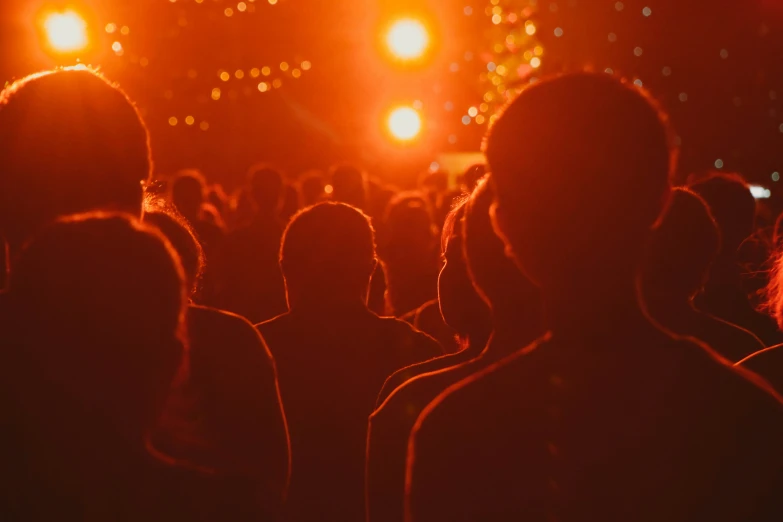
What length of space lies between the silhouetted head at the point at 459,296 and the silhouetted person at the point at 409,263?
2.72 m

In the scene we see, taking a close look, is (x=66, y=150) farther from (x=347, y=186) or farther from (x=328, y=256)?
(x=347, y=186)

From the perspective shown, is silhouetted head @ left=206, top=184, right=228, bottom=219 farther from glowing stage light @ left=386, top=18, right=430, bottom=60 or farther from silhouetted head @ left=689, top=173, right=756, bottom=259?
glowing stage light @ left=386, top=18, right=430, bottom=60

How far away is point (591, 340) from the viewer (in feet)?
6.26

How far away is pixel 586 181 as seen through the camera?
1.89m

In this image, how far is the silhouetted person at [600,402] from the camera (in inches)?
74.2

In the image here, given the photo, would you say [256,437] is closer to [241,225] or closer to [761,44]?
[241,225]

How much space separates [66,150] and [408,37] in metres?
18.1

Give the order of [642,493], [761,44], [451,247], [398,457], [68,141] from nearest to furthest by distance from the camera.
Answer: [642,493]
[398,457]
[68,141]
[451,247]
[761,44]

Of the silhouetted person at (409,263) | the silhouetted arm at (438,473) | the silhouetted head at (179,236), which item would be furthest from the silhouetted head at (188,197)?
the silhouetted arm at (438,473)

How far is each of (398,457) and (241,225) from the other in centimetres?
516

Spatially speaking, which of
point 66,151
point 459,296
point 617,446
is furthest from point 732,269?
point 66,151

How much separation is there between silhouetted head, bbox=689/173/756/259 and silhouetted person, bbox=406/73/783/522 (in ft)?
11.8

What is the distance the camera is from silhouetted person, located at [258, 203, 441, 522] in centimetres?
374

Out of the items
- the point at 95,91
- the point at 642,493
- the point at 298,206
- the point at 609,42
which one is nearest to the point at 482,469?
the point at 642,493
